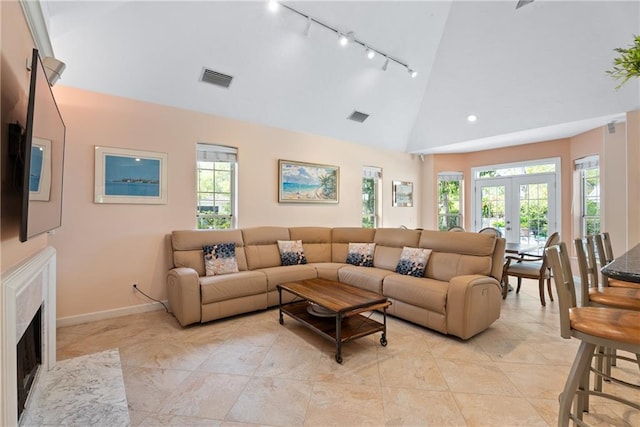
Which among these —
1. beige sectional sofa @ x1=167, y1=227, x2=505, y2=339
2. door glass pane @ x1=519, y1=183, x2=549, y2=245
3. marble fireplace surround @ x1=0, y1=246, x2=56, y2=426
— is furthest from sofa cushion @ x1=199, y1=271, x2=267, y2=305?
door glass pane @ x1=519, y1=183, x2=549, y2=245

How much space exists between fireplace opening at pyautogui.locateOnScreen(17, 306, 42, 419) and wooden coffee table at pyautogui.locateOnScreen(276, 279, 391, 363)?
187 cm

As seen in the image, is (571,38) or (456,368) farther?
(571,38)

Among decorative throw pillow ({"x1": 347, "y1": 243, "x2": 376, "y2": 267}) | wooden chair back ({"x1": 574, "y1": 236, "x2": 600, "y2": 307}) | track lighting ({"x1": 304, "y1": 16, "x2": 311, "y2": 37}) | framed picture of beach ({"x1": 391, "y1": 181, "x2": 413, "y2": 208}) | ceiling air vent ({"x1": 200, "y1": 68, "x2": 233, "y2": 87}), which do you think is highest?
track lighting ({"x1": 304, "y1": 16, "x2": 311, "y2": 37})

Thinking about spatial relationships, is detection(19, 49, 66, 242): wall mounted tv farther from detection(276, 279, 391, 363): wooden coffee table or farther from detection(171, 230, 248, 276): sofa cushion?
detection(276, 279, 391, 363): wooden coffee table

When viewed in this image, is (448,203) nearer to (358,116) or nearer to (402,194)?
(402,194)

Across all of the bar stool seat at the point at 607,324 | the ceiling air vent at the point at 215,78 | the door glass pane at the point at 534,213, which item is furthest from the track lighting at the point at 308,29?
the door glass pane at the point at 534,213

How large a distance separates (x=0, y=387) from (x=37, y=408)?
968 millimetres

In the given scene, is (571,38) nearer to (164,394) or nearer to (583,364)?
(583,364)

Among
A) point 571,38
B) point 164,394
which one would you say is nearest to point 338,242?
point 164,394

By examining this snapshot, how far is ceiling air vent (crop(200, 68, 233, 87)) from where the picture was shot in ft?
11.4

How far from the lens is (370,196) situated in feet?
19.5

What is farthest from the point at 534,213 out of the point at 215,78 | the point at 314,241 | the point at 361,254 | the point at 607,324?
the point at 215,78

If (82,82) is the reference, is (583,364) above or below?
below

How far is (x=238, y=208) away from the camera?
423 cm
